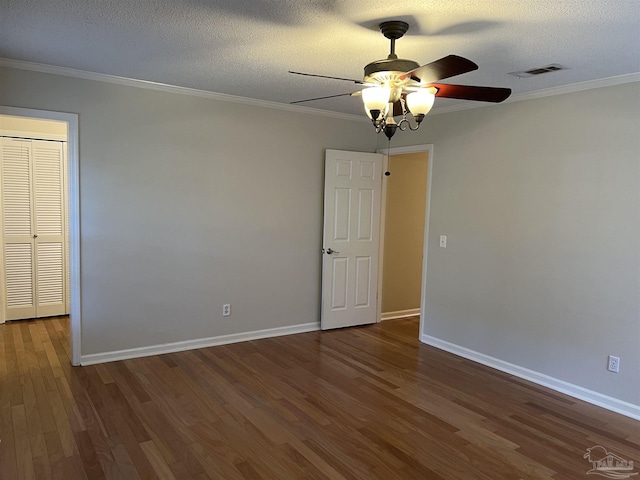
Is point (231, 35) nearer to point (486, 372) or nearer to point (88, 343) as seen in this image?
point (88, 343)

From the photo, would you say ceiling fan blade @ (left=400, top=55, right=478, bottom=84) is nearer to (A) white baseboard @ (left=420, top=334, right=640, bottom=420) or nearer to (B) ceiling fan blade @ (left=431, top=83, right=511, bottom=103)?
(B) ceiling fan blade @ (left=431, top=83, right=511, bottom=103)

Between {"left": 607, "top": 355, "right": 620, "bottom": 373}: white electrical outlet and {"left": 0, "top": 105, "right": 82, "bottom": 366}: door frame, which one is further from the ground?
{"left": 0, "top": 105, "right": 82, "bottom": 366}: door frame

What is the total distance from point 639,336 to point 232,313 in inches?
140

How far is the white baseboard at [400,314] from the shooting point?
589 cm

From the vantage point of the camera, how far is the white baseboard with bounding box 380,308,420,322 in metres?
5.89

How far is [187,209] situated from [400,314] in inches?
127

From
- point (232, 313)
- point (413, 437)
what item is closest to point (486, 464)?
point (413, 437)

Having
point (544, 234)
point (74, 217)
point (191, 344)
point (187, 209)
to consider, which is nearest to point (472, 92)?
point (544, 234)

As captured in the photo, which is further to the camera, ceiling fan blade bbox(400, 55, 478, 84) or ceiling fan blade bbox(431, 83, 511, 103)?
ceiling fan blade bbox(431, 83, 511, 103)

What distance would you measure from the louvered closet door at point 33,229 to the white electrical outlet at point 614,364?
5.79 meters

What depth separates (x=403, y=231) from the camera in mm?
5930

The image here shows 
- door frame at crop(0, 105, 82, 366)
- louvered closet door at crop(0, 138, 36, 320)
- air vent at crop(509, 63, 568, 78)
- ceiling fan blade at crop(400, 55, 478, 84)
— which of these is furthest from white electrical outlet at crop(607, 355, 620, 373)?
louvered closet door at crop(0, 138, 36, 320)

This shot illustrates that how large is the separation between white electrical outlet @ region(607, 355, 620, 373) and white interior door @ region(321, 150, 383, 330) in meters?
2.71

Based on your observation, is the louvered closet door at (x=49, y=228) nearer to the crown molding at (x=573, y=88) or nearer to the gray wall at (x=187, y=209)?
the gray wall at (x=187, y=209)
